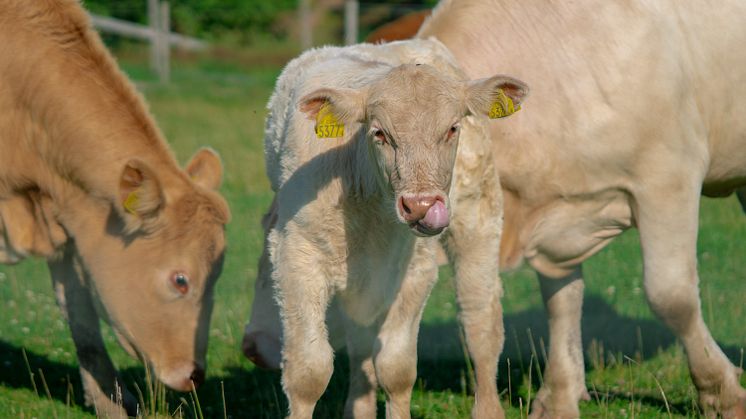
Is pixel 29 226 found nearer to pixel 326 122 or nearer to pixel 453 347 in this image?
pixel 326 122

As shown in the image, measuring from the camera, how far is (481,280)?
610 centimetres

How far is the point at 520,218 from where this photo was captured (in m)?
6.79

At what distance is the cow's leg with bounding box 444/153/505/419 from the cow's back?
0.54m

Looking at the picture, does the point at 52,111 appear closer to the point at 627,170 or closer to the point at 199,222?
the point at 199,222

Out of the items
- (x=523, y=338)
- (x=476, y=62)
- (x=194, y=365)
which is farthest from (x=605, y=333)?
(x=194, y=365)

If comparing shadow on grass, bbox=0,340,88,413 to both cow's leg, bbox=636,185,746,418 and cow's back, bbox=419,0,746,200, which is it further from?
cow's leg, bbox=636,185,746,418

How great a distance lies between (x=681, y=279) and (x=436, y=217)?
7.70 ft

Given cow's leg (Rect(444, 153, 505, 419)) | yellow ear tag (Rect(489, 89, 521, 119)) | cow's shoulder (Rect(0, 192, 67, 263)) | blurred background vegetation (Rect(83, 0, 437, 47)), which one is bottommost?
cow's leg (Rect(444, 153, 505, 419))

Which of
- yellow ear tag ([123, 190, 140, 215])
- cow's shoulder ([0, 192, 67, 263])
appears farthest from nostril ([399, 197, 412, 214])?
cow's shoulder ([0, 192, 67, 263])

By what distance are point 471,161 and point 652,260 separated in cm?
129

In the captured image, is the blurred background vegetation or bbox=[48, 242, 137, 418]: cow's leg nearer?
bbox=[48, 242, 137, 418]: cow's leg

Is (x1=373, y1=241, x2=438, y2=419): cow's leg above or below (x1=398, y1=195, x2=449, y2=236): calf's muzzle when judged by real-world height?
below

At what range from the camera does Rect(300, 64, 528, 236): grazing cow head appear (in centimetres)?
466

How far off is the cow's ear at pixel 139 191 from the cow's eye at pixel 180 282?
0.37 metres
